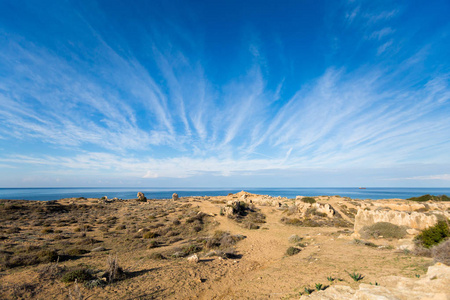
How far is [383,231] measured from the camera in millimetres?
15180

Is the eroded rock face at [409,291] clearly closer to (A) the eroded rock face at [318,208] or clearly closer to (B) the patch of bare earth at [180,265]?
(B) the patch of bare earth at [180,265]

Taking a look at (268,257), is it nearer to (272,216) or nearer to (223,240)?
(223,240)

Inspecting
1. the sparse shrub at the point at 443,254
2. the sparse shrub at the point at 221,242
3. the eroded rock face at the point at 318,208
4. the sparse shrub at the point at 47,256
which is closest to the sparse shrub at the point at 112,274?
the sparse shrub at the point at 47,256

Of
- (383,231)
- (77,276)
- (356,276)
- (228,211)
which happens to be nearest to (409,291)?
(356,276)

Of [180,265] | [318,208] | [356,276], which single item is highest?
[356,276]

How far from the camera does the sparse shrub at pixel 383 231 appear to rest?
14409 mm

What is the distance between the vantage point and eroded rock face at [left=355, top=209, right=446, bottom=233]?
13884mm

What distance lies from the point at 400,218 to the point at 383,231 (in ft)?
5.57

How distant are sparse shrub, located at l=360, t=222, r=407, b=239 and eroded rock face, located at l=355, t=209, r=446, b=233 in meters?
0.49

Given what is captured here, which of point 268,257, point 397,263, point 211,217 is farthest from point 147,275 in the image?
point 211,217

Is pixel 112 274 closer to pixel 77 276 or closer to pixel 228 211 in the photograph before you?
pixel 77 276

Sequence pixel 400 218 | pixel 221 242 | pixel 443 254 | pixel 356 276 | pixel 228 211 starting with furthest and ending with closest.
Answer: pixel 228 211
pixel 221 242
pixel 400 218
pixel 356 276
pixel 443 254

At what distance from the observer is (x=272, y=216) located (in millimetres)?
29969

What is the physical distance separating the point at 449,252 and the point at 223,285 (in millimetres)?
9563
